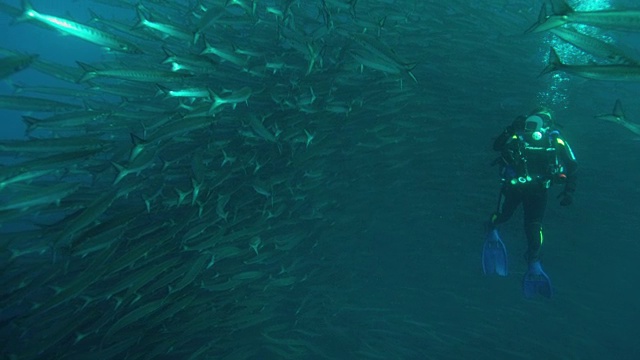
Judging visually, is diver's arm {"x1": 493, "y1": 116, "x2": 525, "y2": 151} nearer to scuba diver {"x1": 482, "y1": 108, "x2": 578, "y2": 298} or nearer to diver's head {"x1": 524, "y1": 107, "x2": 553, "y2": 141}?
scuba diver {"x1": 482, "y1": 108, "x2": 578, "y2": 298}

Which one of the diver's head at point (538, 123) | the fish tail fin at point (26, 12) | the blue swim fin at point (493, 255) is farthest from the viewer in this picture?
the blue swim fin at point (493, 255)

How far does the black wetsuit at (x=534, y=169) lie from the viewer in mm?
5980

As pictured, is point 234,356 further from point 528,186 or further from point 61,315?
point 528,186

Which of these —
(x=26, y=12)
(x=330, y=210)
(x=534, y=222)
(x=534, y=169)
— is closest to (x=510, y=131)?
(x=534, y=169)

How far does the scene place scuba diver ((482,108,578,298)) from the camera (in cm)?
594

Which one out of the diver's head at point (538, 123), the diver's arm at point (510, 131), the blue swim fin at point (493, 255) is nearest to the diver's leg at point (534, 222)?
the blue swim fin at point (493, 255)

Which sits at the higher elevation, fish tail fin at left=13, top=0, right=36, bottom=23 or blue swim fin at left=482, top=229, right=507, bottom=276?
fish tail fin at left=13, top=0, right=36, bottom=23

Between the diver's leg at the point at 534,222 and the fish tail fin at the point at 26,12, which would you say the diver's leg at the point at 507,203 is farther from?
the fish tail fin at the point at 26,12

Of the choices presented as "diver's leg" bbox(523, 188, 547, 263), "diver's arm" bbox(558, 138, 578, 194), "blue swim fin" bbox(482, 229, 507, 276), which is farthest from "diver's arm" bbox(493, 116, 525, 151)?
"blue swim fin" bbox(482, 229, 507, 276)

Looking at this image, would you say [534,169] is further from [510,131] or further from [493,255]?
[493,255]

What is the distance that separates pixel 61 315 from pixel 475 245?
1245cm

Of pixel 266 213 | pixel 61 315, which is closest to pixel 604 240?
pixel 266 213

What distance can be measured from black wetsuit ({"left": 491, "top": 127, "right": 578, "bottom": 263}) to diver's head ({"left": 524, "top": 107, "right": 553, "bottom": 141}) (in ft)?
0.29

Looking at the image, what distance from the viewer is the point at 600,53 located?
335 centimetres
